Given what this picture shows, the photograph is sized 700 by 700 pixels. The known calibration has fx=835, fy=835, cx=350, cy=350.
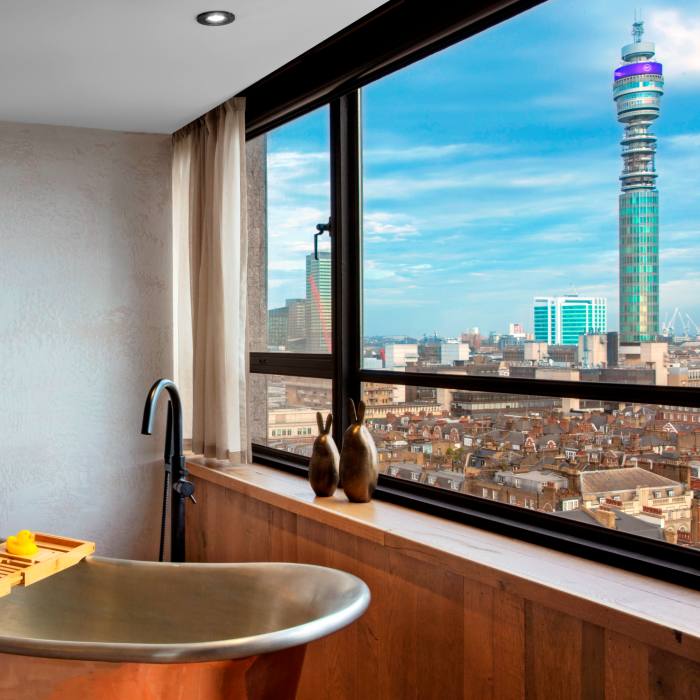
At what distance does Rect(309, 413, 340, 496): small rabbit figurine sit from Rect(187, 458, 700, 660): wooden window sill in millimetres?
39

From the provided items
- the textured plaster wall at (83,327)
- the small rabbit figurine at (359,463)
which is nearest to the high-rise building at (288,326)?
the textured plaster wall at (83,327)

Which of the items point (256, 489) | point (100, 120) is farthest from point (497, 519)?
point (100, 120)

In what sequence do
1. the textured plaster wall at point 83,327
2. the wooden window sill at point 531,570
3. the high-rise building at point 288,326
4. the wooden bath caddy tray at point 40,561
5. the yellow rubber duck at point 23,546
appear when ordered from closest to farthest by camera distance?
1. the wooden window sill at point 531,570
2. the wooden bath caddy tray at point 40,561
3. the yellow rubber duck at point 23,546
4. the high-rise building at point 288,326
5. the textured plaster wall at point 83,327

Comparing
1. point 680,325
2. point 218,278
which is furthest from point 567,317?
point 218,278

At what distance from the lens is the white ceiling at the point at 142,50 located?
2225 mm

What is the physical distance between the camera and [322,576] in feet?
7.38

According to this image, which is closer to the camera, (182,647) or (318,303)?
(182,647)

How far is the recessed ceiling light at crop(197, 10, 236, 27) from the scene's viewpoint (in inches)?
88.7

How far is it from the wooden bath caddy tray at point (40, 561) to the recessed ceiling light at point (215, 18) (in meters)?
1.64

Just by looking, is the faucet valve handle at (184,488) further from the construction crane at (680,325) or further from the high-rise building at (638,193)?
the construction crane at (680,325)

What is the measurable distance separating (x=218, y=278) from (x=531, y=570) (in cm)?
187

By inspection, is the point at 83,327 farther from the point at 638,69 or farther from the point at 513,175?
the point at 638,69

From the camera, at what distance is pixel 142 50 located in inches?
100

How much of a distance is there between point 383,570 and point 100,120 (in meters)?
2.27
